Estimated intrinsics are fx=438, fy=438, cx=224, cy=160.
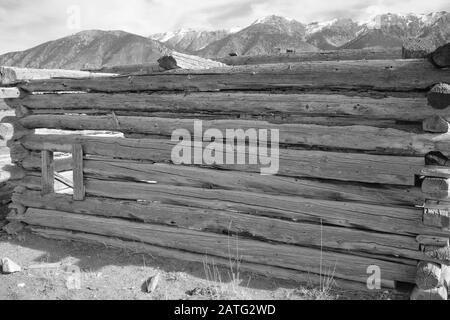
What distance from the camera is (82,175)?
19.4 ft

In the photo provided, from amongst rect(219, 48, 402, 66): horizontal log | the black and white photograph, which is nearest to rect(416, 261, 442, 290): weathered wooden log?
the black and white photograph

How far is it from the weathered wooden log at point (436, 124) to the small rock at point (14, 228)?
5.63 m

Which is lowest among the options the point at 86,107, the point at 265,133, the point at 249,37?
the point at 265,133

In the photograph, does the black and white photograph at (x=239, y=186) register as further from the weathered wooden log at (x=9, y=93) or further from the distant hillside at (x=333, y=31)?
the distant hillside at (x=333, y=31)

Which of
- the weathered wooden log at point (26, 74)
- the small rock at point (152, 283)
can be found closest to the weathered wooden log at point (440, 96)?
the small rock at point (152, 283)

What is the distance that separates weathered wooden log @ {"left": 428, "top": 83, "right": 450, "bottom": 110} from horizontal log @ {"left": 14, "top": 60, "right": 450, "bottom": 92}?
0.72 feet

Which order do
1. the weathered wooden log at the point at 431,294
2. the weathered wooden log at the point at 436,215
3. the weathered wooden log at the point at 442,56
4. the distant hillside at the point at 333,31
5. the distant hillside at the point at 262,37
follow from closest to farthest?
1. the weathered wooden log at the point at 442,56
2. the weathered wooden log at the point at 431,294
3. the weathered wooden log at the point at 436,215
4. the distant hillside at the point at 262,37
5. the distant hillside at the point at 333,31

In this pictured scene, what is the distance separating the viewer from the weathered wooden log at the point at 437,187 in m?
4.04

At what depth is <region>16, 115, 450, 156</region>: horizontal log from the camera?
4168mm

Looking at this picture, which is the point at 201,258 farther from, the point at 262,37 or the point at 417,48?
the point at 262,37

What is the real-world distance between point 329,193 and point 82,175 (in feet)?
10.8

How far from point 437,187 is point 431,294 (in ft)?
3.19
